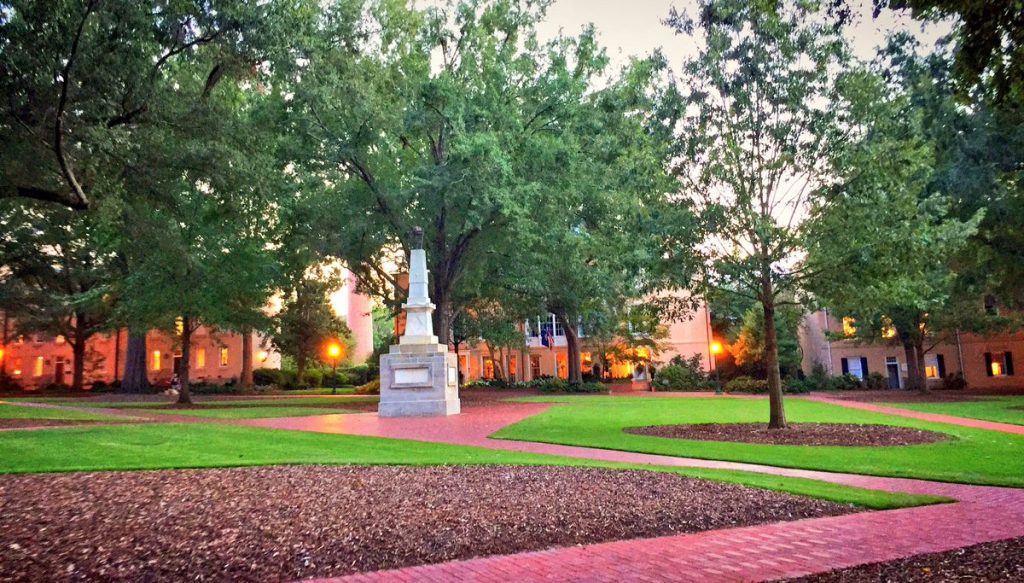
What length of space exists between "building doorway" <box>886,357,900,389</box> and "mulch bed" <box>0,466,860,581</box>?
40.9 meters

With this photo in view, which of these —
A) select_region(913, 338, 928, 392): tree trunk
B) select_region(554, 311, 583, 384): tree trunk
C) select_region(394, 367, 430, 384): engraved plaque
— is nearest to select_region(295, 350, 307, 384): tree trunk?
select_region(554, 311, 583, 384): tree trunk

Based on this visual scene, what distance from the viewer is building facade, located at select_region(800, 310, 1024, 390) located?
124ft

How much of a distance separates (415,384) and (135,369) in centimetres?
2667

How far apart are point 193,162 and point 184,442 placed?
568 cm

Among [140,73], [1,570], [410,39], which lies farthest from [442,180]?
[1,570]

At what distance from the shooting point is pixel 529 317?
38.1 m

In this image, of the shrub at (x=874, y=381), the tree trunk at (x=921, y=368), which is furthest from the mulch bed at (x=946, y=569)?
the shrub at (x=874, y=381)

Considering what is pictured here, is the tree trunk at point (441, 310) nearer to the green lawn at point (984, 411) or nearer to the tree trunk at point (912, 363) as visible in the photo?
the green lawn at point (984, 411)

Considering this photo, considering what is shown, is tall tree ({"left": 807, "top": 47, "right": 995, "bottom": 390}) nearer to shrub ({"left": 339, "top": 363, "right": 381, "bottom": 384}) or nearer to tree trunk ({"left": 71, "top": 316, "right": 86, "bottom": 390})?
shrub ({"left": 339, "top": 363, "right": 381, "bottom": 384})

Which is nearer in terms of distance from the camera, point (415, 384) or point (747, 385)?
point (415, 384)

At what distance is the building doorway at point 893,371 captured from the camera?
43031 millimetres

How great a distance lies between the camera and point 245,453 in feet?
35.2

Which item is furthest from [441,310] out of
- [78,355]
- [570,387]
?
[78,355]

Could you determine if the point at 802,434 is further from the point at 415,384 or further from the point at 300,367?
the point at 300,367
